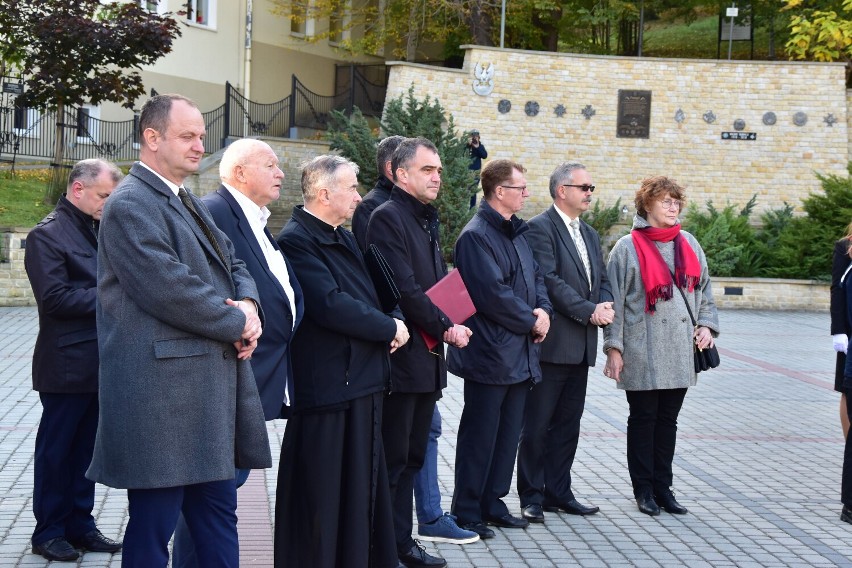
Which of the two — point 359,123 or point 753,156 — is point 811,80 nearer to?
point 753,156

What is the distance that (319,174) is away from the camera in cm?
523

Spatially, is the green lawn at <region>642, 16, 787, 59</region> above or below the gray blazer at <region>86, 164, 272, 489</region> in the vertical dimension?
above

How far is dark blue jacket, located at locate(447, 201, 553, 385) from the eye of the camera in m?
6.39

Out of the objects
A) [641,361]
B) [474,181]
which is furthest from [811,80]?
[641,361]

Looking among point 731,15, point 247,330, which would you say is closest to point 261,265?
point 247,330

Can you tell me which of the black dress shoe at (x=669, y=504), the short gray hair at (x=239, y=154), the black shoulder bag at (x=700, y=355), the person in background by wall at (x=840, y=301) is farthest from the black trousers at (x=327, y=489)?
the person in background by wall at (x=840, y=301)

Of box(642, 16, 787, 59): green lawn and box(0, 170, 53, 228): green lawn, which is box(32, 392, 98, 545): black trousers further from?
box(642, 16, 787, 59): green lawn

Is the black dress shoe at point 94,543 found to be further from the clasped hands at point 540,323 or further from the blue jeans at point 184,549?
the clasped hands at point 540,323

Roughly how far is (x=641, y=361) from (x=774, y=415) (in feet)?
13.8

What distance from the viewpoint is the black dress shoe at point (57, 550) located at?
5602 mm

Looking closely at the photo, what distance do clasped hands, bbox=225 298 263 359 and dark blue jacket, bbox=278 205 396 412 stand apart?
694 millimetres

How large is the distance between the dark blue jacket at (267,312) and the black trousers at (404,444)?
762 mm

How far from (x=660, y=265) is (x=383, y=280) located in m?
2.50

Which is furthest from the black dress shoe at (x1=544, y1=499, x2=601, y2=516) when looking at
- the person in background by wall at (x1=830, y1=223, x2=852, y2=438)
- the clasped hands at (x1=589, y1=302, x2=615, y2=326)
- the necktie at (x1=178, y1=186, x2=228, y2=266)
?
the necktie at (x1=178, y1=186, x2=228, y2=266)
